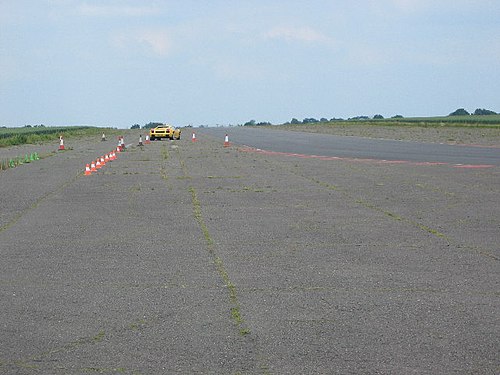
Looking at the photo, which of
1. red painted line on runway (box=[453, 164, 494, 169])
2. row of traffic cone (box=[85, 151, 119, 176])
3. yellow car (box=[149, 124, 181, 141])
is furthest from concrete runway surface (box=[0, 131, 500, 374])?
yellow car (box=[149, 124, 181, 141])

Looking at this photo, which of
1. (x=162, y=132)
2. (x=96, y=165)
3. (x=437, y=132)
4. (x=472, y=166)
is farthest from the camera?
(x=437, y=132)

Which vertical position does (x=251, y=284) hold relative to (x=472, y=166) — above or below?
above

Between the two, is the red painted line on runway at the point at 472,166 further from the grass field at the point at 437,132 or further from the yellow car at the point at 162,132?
the yellow car at the point at 162,132

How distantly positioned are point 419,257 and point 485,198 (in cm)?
821

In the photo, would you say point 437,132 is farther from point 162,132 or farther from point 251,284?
point 251,284

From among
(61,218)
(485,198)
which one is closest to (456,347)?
(61,218)

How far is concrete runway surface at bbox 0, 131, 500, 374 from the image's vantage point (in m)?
5.93

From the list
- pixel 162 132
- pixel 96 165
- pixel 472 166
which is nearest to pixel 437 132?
pixel 162 132

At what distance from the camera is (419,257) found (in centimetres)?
1024

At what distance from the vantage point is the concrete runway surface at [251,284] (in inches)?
233

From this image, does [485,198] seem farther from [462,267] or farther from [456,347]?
[456,347]

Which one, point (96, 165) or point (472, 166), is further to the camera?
point (472, 166)

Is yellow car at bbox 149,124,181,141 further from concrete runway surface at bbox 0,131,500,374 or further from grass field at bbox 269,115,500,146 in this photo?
concrete runway surface at bbox 0,131,500,374

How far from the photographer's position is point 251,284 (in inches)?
336
